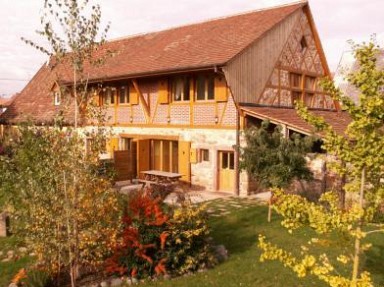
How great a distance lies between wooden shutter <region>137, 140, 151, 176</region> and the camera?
1791cm

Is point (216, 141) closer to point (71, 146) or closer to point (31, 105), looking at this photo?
point (71, 146)

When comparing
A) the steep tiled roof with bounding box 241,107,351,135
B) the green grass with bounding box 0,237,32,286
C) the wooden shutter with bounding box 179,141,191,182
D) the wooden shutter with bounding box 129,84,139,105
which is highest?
the wooden shutter with bounding box 129,84,139,105

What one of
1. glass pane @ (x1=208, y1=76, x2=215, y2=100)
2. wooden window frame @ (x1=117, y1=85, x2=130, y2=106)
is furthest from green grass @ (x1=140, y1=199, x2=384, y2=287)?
wooden window frame @ (x1=117, y1=85, x2=130, y2=106)

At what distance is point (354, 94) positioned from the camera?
94.2ft

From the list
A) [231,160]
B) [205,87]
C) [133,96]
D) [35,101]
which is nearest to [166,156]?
[133,96]

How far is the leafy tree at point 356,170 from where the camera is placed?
4.22m

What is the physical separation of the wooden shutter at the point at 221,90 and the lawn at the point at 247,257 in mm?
4648

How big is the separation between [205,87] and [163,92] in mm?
2132

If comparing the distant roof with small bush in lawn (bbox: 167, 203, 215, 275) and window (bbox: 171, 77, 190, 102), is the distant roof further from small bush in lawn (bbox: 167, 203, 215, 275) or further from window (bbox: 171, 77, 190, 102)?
small bush in lawn (bbox: 167, 203, 215, 275)

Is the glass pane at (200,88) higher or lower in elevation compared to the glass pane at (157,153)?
higher

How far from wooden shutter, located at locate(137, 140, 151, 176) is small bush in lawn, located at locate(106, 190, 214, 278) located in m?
9.71

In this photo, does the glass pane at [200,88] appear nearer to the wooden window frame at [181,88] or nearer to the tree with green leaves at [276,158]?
the wooden window frame at [181,88]

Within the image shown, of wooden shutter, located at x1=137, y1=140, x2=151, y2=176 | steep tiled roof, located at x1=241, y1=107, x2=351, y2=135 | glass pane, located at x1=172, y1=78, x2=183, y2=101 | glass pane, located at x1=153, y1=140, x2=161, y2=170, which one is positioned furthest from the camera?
glass pane, located at x1=153, y1=140, x2=161, y2=170

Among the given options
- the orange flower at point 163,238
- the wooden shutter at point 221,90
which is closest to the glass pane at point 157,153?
the wooden shutter at point 221,90
